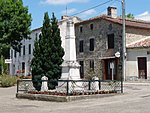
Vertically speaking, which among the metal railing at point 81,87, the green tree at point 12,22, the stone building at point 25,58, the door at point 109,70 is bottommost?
the metal railing at point 81,87

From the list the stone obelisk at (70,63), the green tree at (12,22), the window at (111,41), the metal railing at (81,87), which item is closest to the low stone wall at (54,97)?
the metal railing at (81,87)

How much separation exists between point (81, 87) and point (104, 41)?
728 inches

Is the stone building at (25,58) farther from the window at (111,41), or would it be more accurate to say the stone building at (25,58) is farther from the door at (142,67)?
the door at (142,67)

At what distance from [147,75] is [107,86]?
13.9m

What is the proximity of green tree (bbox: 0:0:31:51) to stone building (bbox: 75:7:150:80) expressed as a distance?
6.42 meters

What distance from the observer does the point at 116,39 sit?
32500 mm

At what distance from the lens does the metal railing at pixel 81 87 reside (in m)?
15.5

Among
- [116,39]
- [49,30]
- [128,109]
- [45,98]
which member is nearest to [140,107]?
[128,109]

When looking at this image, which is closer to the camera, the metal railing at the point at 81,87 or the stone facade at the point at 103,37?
the metal railing at the point at 81,87

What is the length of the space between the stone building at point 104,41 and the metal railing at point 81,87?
1294 centimetres

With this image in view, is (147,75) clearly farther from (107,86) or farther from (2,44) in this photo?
(2,44)

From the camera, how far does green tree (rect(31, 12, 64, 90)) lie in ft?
59.5

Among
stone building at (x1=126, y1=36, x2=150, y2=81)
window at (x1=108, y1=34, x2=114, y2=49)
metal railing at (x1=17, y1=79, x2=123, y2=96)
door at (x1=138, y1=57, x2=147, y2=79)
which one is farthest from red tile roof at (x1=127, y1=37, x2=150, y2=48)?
metal railing at (x1=17, y1=79, x2=123, y2=96)

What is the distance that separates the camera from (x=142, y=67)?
3077cm
